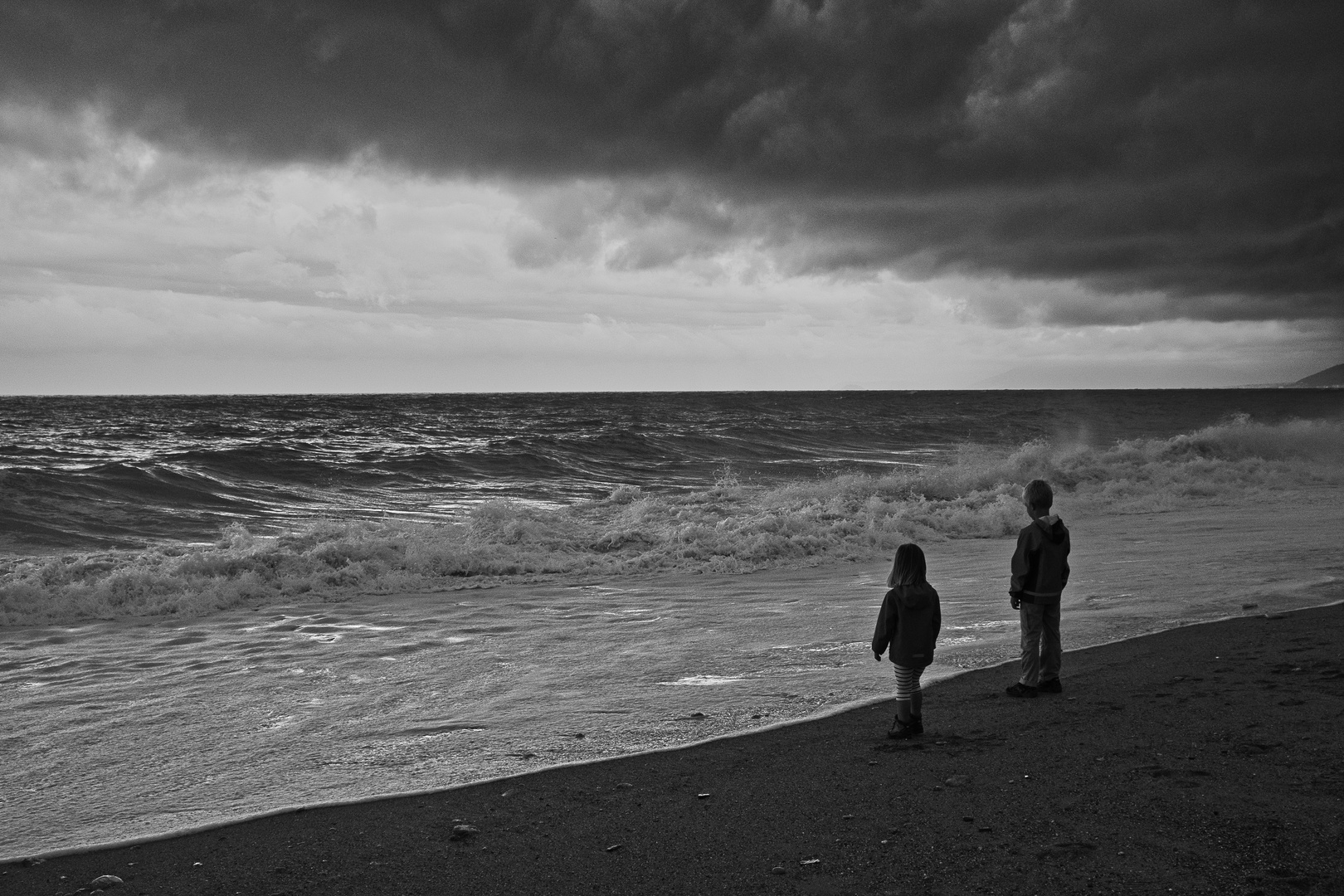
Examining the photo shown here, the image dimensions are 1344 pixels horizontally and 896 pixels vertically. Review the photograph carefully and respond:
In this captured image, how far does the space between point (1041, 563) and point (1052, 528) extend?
26 cm

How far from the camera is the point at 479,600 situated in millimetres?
11562

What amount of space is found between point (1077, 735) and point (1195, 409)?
10446 cm

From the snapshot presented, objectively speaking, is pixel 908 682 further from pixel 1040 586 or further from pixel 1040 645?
pixel 1040 586

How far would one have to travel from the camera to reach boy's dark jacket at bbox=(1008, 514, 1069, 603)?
6.53 meters

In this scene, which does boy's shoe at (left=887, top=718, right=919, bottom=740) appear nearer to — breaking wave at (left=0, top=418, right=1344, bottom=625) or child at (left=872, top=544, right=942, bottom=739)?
child at (left=872, top=544, right=942, bottom=739)

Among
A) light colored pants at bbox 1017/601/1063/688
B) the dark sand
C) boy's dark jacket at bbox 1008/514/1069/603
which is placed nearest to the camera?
the dark sand

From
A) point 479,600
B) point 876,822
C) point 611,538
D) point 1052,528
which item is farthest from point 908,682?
point 611,538

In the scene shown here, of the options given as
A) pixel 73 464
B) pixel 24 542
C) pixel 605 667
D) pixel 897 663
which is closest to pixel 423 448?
pixel 73 464

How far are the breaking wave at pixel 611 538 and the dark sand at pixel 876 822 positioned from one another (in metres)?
7.56

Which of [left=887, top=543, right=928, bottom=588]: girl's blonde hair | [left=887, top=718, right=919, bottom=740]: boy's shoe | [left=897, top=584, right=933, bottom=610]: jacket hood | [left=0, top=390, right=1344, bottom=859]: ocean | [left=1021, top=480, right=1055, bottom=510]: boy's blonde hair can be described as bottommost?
[left=0, top=390, right=1344, bottom=859]: ocean

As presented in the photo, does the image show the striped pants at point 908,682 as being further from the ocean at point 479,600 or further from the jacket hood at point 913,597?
the ocean at point 479,600

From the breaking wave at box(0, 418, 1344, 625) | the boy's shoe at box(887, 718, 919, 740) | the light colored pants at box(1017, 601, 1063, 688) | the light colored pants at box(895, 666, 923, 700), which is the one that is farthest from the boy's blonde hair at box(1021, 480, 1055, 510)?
the breaking wave at box(0, 418, 1344, 625)

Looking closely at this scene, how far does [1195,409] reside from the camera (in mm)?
96062

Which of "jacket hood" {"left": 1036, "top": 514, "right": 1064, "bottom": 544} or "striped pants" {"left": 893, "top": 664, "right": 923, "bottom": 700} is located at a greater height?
"jacket hood" {"left": 1036, "top": 514, "right": 1064, "bottom": 544}
